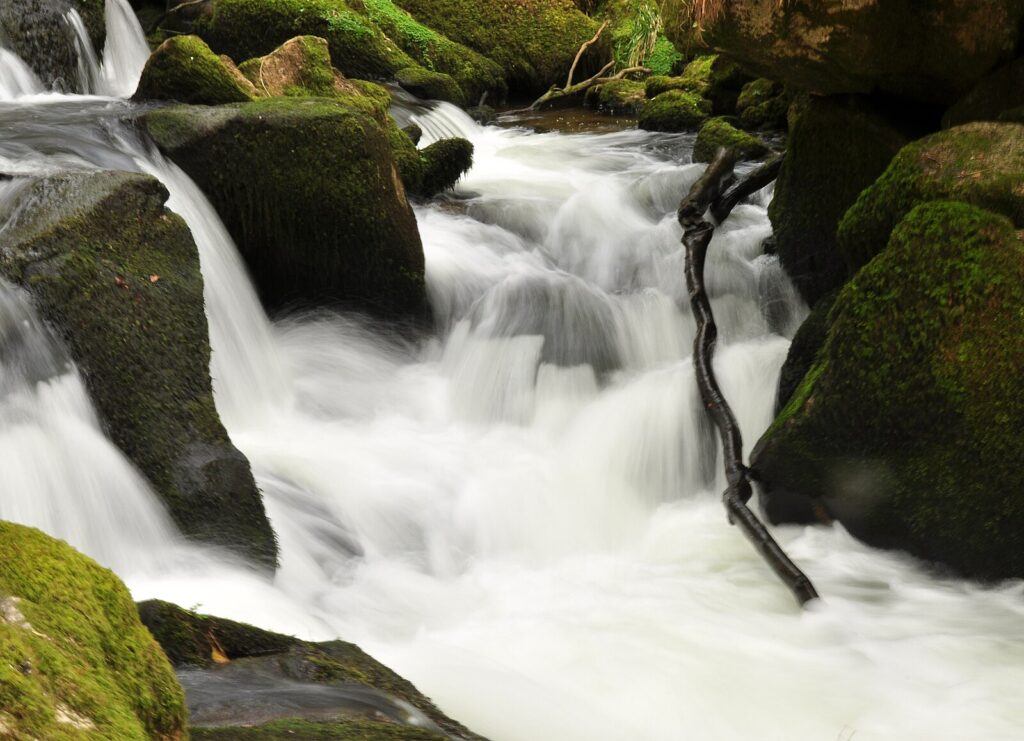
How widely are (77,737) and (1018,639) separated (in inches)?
146

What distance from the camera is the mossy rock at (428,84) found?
1276 cm

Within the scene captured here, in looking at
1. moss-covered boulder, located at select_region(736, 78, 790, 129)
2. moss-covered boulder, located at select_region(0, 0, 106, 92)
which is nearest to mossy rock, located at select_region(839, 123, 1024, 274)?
moss-covered boulder, located at select_region(736, 78, 790, 129)

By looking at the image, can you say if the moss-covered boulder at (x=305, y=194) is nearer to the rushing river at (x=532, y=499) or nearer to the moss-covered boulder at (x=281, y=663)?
the rushing river at (x=532, y=499)

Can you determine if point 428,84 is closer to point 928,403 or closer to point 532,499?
point 532,499

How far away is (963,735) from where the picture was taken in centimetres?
350

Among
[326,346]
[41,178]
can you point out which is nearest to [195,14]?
[326,346]

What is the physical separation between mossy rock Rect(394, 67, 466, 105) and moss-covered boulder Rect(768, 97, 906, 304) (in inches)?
275

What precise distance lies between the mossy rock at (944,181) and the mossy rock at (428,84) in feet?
27.0

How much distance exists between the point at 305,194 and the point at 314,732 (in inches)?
178

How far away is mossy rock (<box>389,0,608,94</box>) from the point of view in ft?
50.9

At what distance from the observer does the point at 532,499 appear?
5367 mm

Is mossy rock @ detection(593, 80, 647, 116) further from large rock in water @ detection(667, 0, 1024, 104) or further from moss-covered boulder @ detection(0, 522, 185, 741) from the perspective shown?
moss-covered boulder @ detection(0, 522, 185, 741)

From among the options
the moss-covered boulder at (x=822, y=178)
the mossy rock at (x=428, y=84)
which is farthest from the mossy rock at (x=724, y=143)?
the mossy rock at (x=428, y=84)

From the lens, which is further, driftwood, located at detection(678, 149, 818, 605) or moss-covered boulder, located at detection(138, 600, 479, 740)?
driftwood, located at detection(678, 149, 818, 605)
